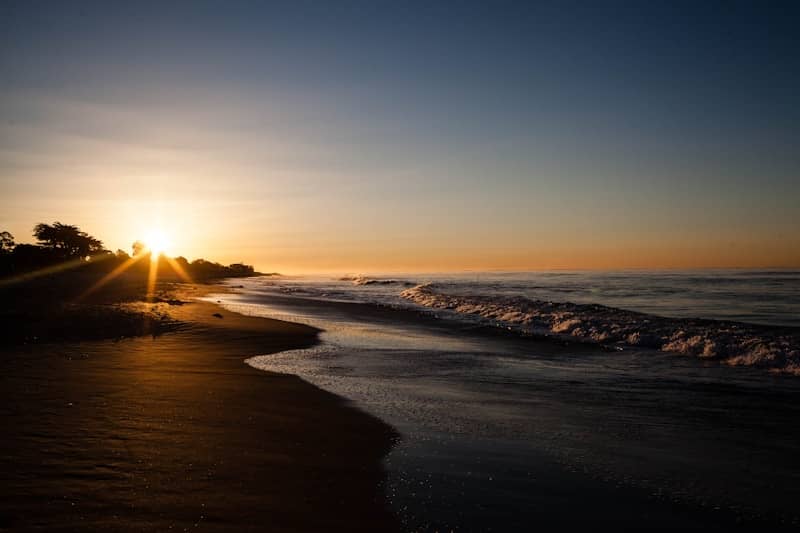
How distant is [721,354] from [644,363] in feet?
10.1

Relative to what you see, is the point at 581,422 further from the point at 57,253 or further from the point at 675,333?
the point at 57,253

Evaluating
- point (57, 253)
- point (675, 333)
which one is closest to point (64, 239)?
point (57, 253)

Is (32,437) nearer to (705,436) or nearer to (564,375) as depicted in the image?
(705,436)

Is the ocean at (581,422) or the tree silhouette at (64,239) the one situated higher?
the tree silhouette at (64,239)

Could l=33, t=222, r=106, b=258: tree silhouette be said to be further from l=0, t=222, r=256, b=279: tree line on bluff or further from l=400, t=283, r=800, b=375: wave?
l=400, t=283, r=800, b=375: wave


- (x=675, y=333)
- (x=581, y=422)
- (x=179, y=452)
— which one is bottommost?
(x=581, y=422)

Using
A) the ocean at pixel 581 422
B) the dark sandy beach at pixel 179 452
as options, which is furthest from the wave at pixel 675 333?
the dark sandy beach at pixel 179 452

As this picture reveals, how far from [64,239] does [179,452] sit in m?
95.4

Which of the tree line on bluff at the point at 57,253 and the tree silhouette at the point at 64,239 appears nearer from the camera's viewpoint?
the tree line on bluff at the point at 57,253

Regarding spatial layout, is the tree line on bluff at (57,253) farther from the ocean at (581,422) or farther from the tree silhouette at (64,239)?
the ocean at (581,422)

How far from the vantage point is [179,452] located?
6.01 metres

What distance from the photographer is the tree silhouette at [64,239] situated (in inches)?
3196

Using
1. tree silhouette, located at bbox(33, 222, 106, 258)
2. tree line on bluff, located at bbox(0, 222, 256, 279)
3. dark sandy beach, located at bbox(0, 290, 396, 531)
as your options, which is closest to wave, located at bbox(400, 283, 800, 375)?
dark sandy beach, located at bbox(0, 290, 396, 531)

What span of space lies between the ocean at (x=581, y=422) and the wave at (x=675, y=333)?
0.30 ft
